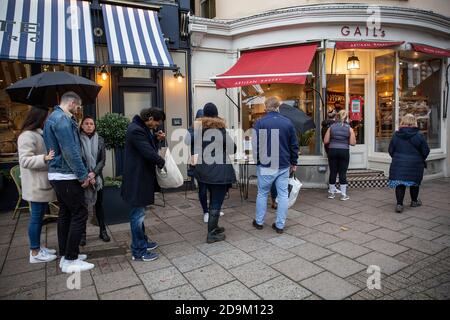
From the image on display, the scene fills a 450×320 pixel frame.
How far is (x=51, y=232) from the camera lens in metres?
5.22

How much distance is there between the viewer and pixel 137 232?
12.9 ft

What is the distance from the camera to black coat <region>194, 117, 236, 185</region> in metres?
4.43

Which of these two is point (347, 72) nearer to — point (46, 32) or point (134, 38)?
point (134, 38)

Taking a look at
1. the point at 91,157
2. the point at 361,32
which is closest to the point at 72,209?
the point at 91,157

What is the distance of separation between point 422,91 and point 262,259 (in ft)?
25.4

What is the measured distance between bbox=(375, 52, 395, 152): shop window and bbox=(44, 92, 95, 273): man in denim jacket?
7539 mm

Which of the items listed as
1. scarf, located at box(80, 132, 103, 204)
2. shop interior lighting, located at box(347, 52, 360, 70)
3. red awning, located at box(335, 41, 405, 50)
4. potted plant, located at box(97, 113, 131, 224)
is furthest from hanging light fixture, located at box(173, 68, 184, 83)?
shop interior lighting, located at box(347, 52, 360, 70)

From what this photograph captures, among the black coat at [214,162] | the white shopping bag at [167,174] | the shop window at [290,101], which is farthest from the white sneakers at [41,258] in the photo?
the shop window at [290,101]

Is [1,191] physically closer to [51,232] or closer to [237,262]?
[51,232]

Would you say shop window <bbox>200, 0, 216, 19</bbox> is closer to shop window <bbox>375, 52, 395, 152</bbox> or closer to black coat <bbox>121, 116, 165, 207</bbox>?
shop window <bbox>375, 52, 395, 152</bbox>

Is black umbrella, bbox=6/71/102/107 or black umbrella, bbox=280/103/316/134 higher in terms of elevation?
black umbrella, bbox=6/71/102/107

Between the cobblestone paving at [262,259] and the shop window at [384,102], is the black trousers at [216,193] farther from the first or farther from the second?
the shop window at [384,102]
